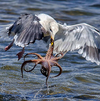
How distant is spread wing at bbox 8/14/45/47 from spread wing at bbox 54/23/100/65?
91cm

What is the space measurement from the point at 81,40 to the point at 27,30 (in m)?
1.29

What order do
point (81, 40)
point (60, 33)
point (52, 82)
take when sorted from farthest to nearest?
A: 1. point (52, 82)
2. point (60, 33)
3. point (81, 40)

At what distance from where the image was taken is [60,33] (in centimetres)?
502

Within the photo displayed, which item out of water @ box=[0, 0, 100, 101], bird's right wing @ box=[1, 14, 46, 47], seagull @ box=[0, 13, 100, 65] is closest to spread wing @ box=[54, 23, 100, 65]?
seagull @ box=[0, 13, 100, 65]

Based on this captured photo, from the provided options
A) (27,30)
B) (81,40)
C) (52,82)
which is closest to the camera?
(27,30)

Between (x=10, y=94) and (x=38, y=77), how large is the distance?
96 cm

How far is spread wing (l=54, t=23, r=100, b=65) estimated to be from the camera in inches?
186

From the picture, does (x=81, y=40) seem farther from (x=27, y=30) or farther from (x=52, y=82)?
(x=27, y=30)

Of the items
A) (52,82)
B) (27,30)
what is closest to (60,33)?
(52,82)

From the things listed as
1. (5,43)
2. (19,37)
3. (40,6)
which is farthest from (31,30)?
(40,6)

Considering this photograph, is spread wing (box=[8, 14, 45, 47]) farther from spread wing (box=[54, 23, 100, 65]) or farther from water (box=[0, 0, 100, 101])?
water (box=[0, 0, 100, 101])

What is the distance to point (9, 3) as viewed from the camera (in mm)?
12227

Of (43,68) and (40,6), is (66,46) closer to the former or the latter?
(43,68)

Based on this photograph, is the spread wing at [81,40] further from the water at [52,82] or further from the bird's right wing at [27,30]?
the bird's right wing at [27,30]
